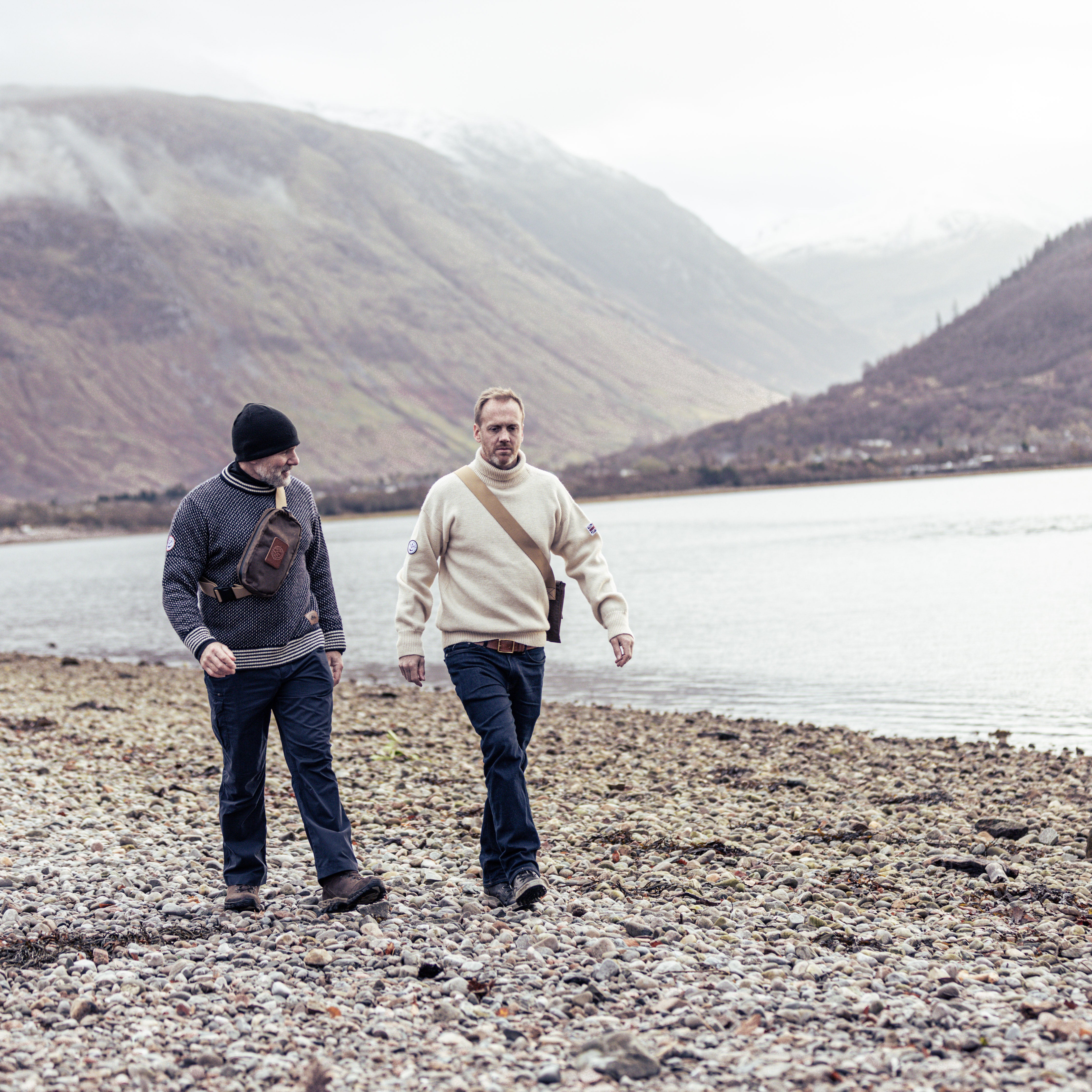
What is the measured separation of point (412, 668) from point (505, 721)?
0.60 meters

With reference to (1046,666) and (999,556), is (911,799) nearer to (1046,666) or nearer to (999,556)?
(1046,666)

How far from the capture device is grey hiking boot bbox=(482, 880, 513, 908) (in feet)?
22.5

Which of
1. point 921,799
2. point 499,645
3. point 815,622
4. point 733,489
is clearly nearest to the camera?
point 499,645

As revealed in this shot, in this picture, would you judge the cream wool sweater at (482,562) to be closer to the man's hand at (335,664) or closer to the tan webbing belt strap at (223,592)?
the man's hand at (335,664)

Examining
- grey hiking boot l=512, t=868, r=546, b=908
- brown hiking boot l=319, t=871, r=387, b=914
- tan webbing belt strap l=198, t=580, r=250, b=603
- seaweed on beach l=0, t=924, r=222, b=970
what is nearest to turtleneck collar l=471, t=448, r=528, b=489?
tan webbing belt strap l=198, t=580, r=250, b=603

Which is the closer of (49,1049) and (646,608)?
(49,1049)

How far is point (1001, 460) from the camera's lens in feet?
593

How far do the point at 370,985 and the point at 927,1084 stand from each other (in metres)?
2.51

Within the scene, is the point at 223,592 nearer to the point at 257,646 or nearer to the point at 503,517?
the point at 257,646

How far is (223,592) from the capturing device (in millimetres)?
6465

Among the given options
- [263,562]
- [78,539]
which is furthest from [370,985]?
[78,539]

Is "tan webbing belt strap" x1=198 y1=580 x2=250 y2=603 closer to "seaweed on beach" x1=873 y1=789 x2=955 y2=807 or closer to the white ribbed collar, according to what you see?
the white ribbed collar

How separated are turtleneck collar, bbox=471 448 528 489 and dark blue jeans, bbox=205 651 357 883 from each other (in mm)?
1340

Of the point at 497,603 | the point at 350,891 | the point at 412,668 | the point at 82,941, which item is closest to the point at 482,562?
the point at 497,603
